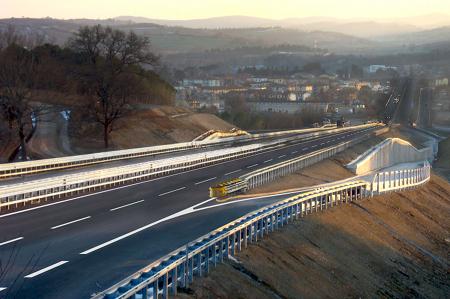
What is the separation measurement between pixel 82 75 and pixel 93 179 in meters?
27.1

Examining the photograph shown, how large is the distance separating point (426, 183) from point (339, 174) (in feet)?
23.8

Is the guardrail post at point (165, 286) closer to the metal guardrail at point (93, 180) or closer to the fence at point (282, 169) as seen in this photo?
the metal guardrail at point (93, 180)

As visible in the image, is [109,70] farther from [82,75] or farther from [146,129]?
[146,129]

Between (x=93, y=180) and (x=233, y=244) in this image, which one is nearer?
(x=233, y=244)

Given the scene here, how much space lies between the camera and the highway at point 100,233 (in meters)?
15.4

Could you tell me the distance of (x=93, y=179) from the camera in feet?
94.8

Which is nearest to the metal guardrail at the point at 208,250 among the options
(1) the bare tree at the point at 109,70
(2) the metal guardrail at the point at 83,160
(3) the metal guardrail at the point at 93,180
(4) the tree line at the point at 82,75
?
(3) the metal guardrail at the point at 93,180

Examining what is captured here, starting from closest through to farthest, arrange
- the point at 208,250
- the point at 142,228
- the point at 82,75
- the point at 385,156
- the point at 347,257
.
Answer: the point at 208,250, the point at 142,228, the point at 347,257, the point at 385,156, the point at 82,75

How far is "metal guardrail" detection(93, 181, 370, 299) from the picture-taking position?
13.9 metres

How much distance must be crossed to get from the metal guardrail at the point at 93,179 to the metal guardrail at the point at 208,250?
7734 mm

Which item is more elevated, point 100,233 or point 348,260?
point 100,233

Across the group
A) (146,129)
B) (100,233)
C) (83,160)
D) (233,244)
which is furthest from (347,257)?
(146,129)

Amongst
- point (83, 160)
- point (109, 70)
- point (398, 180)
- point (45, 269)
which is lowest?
point (398, 180)

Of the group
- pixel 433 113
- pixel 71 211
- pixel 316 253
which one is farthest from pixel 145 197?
pixel 433 113
